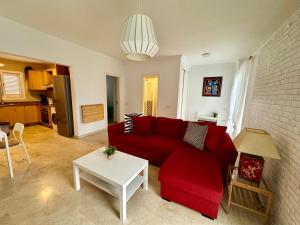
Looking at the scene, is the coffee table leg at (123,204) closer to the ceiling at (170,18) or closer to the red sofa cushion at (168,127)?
the red sofa cushion at (168,127)

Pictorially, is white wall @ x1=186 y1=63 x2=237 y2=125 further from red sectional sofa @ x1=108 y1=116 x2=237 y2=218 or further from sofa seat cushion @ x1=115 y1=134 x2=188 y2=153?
sofa seat cushion @ x1=115 y1=134 x2=188 y2=153

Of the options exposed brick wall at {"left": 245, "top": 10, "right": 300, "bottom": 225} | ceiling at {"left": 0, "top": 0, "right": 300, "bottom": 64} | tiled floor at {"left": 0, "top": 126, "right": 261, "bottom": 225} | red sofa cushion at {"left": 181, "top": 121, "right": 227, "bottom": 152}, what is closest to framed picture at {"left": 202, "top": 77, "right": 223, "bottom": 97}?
ceiling at {"left": 0, "top": 0, "right": 300, "bottom": 64}

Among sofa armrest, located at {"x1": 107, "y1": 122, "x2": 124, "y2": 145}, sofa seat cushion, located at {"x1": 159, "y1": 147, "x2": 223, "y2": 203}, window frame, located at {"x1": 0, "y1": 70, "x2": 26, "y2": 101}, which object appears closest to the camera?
sofa seat cushion, located at {"x1": 159, "y1": 147, "x2": 223, "y2": 203}

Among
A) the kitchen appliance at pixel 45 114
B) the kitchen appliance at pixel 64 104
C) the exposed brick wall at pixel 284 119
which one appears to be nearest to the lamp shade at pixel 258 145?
the exposed brick wall at pixel 284 119

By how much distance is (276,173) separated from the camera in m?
1.60

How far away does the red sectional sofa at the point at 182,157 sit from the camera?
1.42 m

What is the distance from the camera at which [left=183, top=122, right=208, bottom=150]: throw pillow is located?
2.22m

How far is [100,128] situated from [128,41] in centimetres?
375

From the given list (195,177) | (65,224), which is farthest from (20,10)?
(195,177)

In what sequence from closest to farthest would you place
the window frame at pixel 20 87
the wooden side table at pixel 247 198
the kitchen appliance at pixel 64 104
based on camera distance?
the wooden side table at pixel 247 198, the kitchen appliance at pixel 64 104, the window frame at pixel 20 87

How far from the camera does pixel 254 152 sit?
1.35 metres

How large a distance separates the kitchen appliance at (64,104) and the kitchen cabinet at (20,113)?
2077 millimetres

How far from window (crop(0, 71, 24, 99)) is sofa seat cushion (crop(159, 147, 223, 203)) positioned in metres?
6.32

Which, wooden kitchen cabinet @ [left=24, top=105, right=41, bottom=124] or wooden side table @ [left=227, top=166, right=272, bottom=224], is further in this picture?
wooden kitchen cabinet @ [left=24, top=105, right=41, bottom=124]
